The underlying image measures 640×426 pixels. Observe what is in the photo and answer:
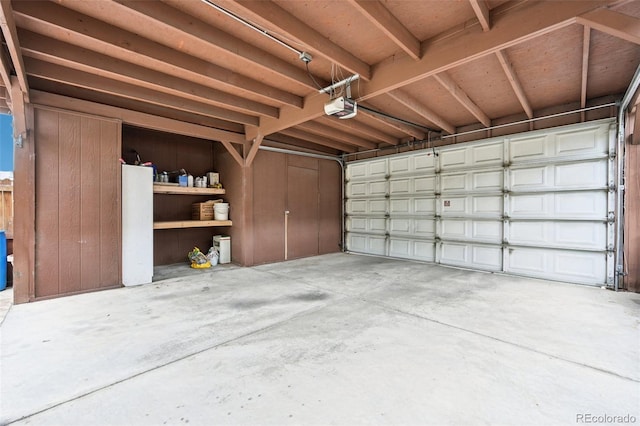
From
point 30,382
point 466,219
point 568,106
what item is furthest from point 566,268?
point 30,382

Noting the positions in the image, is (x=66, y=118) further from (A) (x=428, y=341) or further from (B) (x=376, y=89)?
(A) (x=428, y=341)

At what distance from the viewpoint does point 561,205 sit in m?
4.76

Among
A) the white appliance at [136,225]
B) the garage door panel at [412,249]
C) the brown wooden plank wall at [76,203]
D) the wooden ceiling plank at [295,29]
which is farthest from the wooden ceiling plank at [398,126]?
the brown wooden plank wall at [76,203]

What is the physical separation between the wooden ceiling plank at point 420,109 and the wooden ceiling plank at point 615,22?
2.11m

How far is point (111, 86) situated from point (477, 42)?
4.27 metres

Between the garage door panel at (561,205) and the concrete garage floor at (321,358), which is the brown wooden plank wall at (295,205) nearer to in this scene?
the concrete garage floor at (321,358)

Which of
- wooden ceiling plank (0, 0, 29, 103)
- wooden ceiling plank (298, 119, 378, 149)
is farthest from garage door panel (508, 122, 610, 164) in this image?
wooden ceiling plank (0, 0, 29, 103)

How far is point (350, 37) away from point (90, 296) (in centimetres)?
459

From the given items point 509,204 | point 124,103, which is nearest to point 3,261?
point 124,103

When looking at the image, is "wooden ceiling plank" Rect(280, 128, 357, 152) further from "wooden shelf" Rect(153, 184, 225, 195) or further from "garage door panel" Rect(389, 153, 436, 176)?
"wooden shelf" Rect(153, 184, 225, 195)

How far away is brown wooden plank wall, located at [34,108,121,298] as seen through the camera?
3.74 m

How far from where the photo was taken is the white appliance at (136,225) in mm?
4395

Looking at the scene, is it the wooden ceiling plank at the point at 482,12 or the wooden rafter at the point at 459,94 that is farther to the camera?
the wooden rafter at the point at 459,94

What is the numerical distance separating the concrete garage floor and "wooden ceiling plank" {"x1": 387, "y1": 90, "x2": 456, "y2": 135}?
2817 mm
